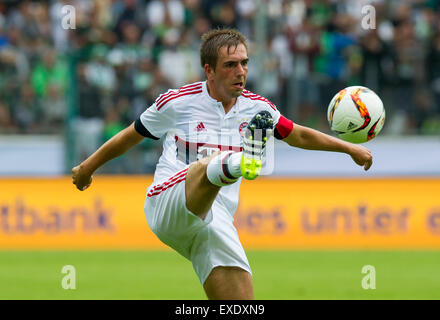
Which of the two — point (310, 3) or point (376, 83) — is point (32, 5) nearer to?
point (310, 3)

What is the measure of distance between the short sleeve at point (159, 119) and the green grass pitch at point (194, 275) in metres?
3.03

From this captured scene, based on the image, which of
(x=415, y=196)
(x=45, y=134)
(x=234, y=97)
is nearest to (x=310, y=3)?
(x=415, y=196)

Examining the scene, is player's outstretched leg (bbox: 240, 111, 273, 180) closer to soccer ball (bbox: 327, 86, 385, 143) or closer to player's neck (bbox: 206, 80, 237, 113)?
player's neck (bbox: 206, 80, 237, 113)

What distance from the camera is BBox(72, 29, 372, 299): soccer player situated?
6160 millimetres

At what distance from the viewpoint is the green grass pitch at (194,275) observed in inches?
369

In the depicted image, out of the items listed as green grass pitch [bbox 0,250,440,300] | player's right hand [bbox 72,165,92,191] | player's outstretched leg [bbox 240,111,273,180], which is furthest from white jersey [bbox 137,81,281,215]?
green grass pitch [bbox 0,250,440,300]

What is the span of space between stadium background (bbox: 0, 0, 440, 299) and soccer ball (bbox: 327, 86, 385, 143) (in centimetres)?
463

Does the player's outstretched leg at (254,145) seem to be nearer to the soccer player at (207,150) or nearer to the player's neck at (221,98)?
the soccer player at (207,150)

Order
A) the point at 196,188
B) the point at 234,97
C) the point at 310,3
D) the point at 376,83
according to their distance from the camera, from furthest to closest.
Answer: the point at 310,3 → the point at 376,83 → the point at 234,97 → the point at 196,188

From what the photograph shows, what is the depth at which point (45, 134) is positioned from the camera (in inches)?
592

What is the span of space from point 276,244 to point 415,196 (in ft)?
7.79

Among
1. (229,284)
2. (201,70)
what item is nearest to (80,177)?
(229,284)

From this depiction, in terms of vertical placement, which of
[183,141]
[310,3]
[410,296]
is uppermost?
[310,3]

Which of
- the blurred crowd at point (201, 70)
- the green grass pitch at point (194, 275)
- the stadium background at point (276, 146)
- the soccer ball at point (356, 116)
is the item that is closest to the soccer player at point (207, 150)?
the soccer ball at point (356, 116)
